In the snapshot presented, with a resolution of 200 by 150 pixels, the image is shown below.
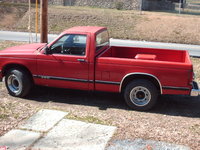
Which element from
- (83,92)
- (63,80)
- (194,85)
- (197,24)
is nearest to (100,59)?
(63,80)

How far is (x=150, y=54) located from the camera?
311 inches

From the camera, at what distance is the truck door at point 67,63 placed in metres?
6.81

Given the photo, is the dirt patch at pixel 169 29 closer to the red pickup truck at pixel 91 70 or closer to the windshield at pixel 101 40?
the windshield at pixel 101 40

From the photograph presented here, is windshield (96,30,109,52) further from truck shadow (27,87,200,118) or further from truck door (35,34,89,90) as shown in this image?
truck shadow (27,87,200,118)

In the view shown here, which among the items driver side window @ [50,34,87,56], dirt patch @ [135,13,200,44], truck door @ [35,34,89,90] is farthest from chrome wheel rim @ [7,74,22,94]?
dirt patch @ [135,13,200,44]

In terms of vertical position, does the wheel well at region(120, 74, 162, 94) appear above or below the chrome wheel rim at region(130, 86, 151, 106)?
above

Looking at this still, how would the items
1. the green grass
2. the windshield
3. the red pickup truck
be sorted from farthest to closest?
the windshield → the red pickup truck → the green grass

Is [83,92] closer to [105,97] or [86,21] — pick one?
[105,97]

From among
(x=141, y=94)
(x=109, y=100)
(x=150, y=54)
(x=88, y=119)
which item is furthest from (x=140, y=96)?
(x=150, y=54)

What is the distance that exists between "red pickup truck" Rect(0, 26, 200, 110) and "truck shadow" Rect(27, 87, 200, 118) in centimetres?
44

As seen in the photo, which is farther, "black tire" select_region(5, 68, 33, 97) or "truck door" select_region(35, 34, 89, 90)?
"black tire" select_region(5, 68, 33, 97)

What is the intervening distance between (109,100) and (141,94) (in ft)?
3.40

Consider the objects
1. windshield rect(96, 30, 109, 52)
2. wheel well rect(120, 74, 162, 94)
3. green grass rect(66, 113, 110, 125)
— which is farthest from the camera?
windshield rect(96, 30, 109, 52)

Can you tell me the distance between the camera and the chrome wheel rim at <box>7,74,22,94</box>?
7350 millimetres
